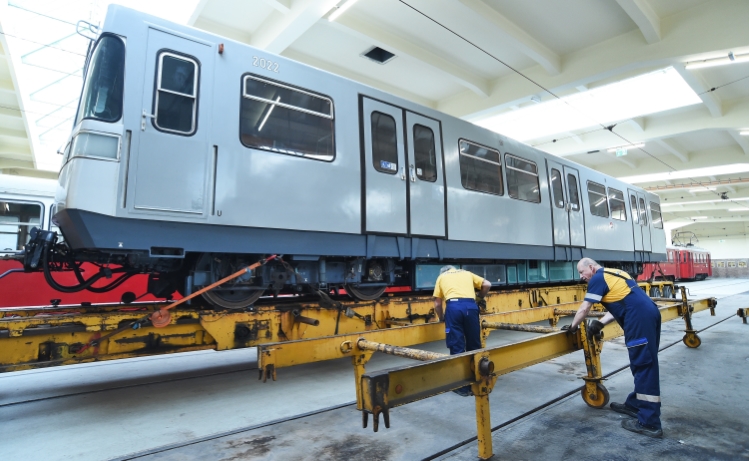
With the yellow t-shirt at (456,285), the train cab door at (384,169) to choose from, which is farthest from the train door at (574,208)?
the yellow t-shirt at (456,285)

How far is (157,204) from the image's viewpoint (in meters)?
3.38

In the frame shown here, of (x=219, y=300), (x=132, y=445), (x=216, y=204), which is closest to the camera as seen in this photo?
(x=132, y=445)

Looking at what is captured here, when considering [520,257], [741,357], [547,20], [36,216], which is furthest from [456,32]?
[36,216]

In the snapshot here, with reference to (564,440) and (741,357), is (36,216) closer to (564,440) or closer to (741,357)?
(564,440)

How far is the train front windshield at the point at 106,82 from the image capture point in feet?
10.8

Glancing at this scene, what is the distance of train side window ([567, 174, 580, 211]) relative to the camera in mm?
8375

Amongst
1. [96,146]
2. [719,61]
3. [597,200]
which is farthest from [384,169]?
[719,61]

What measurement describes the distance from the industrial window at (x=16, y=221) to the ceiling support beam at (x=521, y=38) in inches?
322

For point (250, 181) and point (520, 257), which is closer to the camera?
point (250, 181)

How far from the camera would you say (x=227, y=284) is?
3961 mm

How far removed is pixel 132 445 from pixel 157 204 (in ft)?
5.93

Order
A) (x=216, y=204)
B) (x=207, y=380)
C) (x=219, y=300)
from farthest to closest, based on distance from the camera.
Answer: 1. (x=207, y=380)
2. (x=219, y=300)
3. (x=216, y=204)

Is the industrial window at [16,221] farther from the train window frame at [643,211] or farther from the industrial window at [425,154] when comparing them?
the train window frame at [643,211]

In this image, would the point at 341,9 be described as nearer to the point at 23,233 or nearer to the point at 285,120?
the point at 285,120
